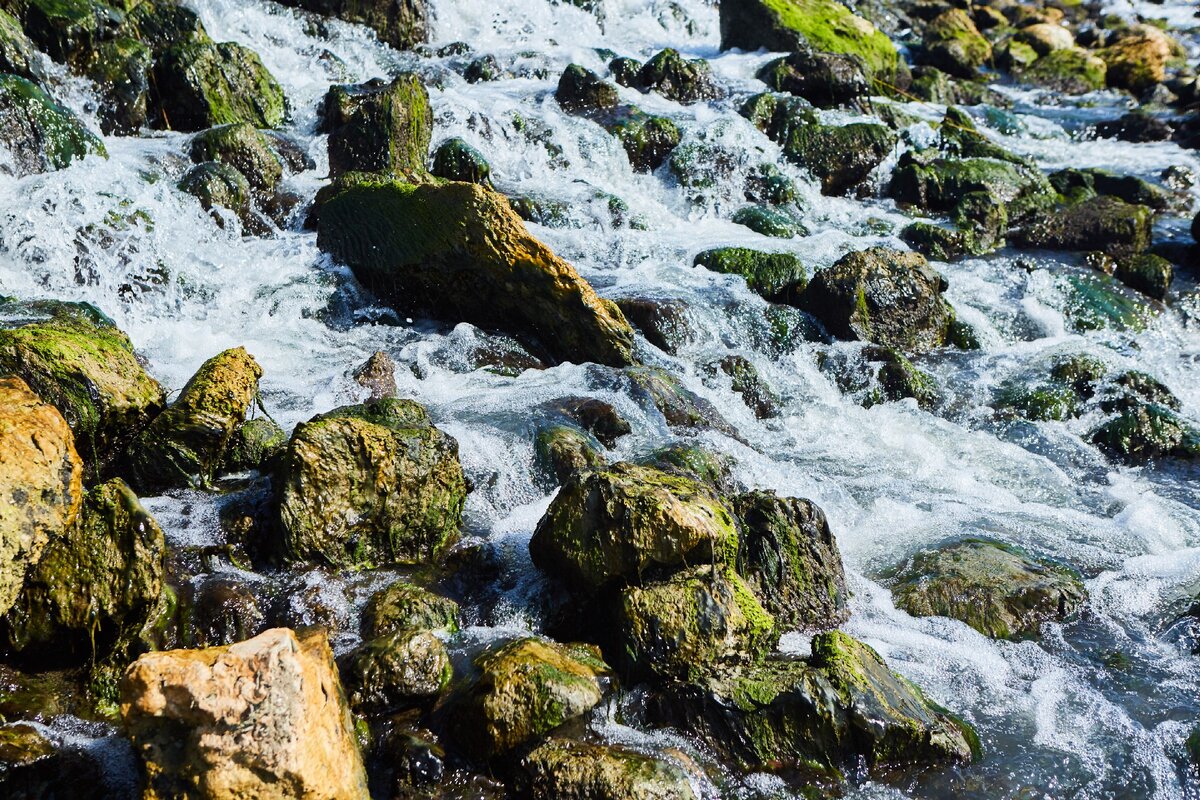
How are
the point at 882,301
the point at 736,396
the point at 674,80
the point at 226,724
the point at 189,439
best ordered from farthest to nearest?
the point at 674,80
the point at 882,301
the point at 736,396
the point at 189,439
the point at 226,724

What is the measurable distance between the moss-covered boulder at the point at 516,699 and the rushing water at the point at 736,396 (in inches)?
8.4

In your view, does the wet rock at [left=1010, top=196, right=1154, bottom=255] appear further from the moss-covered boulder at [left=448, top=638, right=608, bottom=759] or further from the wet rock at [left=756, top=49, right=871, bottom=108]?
the moss-covered boulder at [left=448, top=638, right=608, bottom=759]

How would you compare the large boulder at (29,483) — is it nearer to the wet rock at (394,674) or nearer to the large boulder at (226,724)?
the large boulder at (226,724)

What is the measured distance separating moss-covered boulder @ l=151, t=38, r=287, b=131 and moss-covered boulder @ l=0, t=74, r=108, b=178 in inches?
73.2

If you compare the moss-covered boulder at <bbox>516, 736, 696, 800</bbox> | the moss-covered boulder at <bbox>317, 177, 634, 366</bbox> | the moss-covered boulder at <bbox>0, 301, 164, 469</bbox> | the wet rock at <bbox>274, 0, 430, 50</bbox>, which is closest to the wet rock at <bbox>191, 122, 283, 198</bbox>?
the moss-covered boulder at <bbox>317, 177, 634, 366</bbox>

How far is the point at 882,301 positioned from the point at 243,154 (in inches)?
279

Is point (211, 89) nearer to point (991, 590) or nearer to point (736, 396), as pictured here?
point (736, 396)

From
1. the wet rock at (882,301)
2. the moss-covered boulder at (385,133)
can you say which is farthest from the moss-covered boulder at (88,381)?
the wet rock at (882,301)

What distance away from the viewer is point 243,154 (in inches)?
429

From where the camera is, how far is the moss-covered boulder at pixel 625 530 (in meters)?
4.77

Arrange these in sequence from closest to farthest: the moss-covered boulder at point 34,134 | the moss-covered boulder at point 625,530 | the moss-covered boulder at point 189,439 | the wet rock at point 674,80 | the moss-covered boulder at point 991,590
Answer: the moss-covered boulder at point 625,530 < the moss-covered boulder at point 189,439 < the moss-covered boulder at point 991,590 < the moss-covered boulder at point 34,134 < the wet rock at point 674,80

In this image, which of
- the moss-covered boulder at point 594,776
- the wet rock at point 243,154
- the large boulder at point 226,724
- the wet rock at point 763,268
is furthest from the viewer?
the wet rock at point 243,154

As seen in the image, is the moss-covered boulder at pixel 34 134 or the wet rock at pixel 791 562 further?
the moss-covered boulder at pixel 34 134

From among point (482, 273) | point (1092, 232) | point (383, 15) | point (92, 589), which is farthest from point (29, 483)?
point (383, 15)
